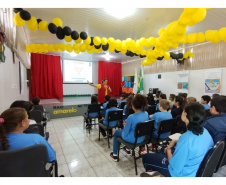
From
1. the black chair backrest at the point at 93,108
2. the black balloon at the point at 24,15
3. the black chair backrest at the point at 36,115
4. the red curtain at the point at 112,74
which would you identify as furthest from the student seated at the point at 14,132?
the red curtain at the point at 112,74

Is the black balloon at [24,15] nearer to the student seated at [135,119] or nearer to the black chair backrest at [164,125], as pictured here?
the student seated at [135,119]

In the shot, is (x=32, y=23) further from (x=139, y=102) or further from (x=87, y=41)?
(x=139, y=102)

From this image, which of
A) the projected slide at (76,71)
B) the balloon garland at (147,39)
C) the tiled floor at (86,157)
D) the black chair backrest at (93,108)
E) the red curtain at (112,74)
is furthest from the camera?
the red curtain at (112,74)

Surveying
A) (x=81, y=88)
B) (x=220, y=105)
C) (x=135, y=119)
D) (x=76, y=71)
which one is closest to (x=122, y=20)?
(x=135, y=119)

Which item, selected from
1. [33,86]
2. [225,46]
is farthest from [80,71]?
[225,46]

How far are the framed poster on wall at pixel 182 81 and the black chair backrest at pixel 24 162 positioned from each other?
19.2 feet

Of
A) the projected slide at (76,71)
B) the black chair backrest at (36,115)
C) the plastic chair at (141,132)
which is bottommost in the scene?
the plastic chair at (141,132)

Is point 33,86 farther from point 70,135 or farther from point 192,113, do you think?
point 192,113

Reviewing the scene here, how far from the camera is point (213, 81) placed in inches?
184

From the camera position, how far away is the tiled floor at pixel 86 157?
205 cm

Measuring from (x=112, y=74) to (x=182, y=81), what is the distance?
201 inches
